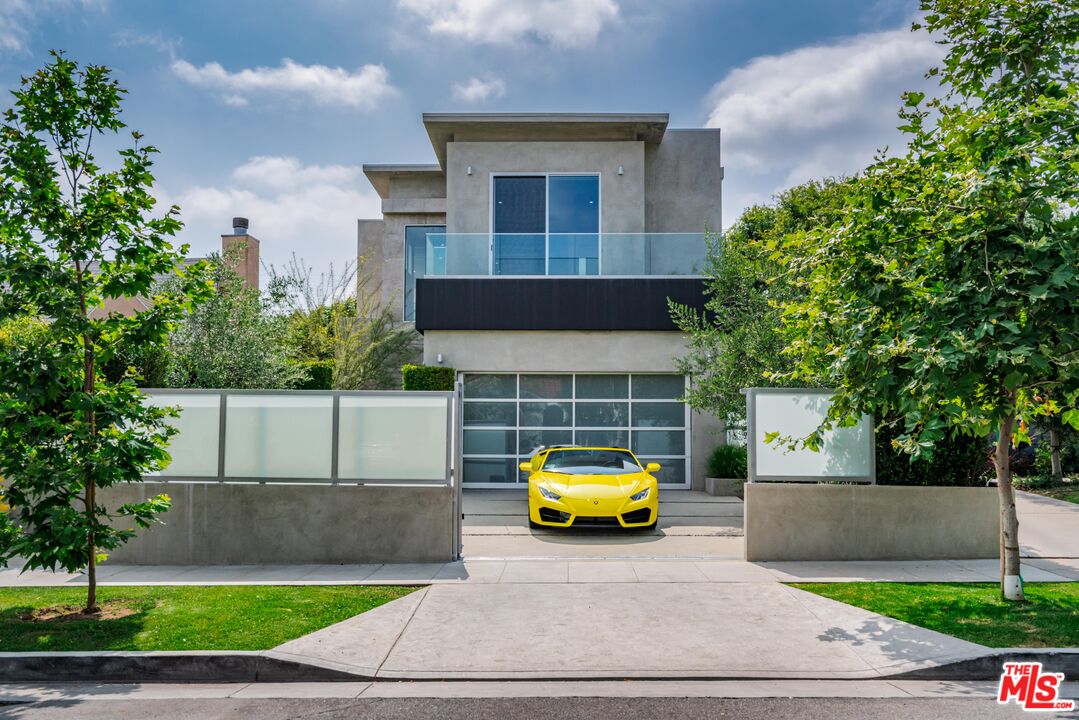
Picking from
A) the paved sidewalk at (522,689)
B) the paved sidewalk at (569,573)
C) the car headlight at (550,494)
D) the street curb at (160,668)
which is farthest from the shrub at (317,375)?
the paved sidewalk at (522,689)

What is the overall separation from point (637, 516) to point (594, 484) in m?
0.80

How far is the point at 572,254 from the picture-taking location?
1741cm

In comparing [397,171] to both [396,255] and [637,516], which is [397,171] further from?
[637,516]

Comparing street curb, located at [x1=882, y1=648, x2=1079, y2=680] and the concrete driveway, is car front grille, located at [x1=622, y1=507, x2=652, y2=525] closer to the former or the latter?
the concrete driveway

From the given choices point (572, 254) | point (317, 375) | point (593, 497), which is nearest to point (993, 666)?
point (593, 497)

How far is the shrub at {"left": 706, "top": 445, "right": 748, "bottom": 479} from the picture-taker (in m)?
16.1

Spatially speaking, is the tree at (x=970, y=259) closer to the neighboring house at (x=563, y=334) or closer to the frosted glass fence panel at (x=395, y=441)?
the frosted glass fence panel at (x=395, y=441)

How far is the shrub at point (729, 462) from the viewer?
16094mm

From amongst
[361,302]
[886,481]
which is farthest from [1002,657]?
[361,302]

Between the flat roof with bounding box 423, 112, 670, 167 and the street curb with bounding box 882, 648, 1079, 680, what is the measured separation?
14.9 m

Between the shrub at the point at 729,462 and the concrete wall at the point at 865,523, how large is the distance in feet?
19.9

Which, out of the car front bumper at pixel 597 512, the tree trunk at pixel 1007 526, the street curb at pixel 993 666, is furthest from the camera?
the car front bumper at pixel 597 512

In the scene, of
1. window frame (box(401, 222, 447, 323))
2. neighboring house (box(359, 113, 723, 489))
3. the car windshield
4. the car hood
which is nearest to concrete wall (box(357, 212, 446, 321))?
window frame (box(401, 222, 447, 323))

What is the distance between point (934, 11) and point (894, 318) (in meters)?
3.61
